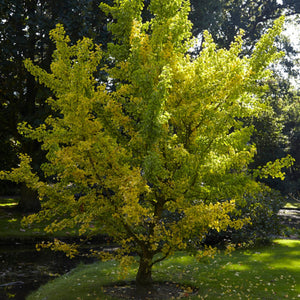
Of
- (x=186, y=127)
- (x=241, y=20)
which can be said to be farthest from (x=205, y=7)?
(x=186, y=127)

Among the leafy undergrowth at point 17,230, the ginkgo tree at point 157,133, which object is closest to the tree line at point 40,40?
the leafy undergrowth at point 17,230

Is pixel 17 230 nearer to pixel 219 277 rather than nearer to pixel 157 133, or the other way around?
pixel 219 277

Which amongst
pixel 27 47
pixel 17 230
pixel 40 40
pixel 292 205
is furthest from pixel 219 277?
pixel 292 205

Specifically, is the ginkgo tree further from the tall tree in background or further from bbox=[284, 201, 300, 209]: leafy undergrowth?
bbox=[284, 201, 300, 209]: leafy undergrowth

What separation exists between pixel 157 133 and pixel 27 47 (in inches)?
543

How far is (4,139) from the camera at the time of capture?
21.5 metres

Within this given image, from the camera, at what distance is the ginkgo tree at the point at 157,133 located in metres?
7.60

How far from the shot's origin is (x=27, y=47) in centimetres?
1894

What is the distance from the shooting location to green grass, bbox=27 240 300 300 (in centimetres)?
941

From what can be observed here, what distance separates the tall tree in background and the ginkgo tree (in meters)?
9.85

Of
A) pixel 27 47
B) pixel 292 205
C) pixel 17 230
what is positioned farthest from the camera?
pixel 292 205

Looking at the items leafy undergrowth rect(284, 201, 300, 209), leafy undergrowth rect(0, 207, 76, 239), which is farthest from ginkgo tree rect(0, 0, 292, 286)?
leafy undergrowth rect(284, 201, 300, 209)

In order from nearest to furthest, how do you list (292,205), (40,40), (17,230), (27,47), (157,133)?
(157,133) < (17,230) < (27,47) < (40,40) < (292,205)

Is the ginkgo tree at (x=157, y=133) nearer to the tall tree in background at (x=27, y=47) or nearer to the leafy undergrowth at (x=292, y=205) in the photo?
the tall tree in background at (x=27, y=47)
